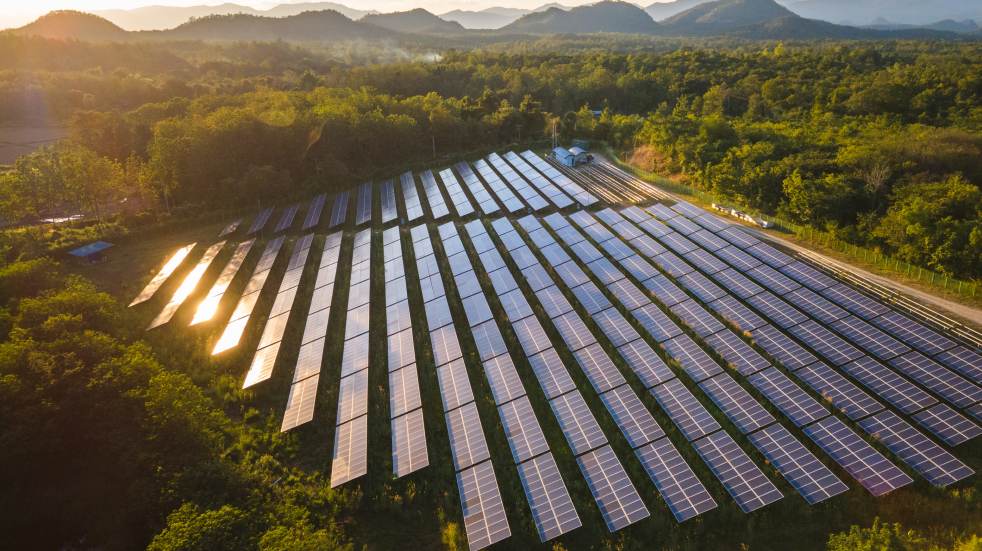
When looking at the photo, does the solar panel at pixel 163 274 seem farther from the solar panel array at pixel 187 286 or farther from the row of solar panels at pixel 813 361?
the row of solar panels at pixel 813 361

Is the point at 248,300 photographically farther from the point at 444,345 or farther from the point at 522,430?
the point at 522,430

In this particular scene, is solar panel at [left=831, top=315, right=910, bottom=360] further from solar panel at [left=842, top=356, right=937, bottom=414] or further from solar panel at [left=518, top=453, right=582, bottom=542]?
solar panel at [left=518, top=453, right=582, bottom=542]

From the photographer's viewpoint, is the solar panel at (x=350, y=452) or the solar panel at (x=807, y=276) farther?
the solar panel at (x=807, y=276)

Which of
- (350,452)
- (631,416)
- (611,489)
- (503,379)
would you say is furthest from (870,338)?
(350,452)

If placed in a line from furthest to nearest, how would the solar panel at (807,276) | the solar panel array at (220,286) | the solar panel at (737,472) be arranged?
the solar panel array at (220,286), the solar panel at (807,276), the solar panel at (737,472)

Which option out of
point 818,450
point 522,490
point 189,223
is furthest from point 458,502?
point 189,223

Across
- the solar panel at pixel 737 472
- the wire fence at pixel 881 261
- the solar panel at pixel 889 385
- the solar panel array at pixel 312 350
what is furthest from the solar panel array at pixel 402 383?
the wire fence at pixel 881 261

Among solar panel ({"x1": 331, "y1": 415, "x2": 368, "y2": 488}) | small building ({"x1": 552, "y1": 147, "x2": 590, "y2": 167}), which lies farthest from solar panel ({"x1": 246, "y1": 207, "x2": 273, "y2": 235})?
small building ({"x1": 552, "y1": 147, "x2": 590, "y2": 167})
